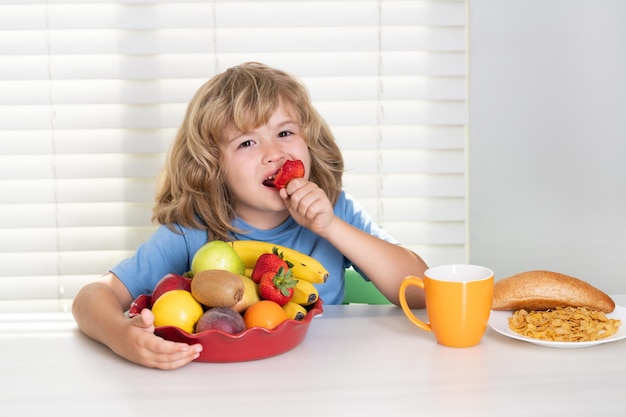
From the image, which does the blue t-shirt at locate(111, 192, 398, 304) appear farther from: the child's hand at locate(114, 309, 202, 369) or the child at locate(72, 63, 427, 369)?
the child's hand at locate(114, 309, 202, 369)

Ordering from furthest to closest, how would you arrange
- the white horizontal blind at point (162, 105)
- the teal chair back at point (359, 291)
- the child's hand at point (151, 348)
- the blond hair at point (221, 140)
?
the white horizontal blind at point (162, 105) < the teal chair back at point (359, 291) < the blond hair at point (221, 140) < the child's hand at point (151, 348)

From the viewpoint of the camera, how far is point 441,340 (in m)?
1.07

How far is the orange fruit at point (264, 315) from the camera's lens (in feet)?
3.34

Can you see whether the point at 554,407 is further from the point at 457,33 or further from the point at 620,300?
the point at 457,33

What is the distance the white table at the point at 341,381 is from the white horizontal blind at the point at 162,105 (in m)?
1.12

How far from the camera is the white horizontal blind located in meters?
2.16

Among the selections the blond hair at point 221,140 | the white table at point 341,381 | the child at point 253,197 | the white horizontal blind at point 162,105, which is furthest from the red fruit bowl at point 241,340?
the white horizontal blind at point 162,105

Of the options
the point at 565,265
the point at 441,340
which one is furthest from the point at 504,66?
the point at 441,340

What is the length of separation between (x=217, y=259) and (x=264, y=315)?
15 cm

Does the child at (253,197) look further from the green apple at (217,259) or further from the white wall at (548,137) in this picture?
the white wall at (548,137)

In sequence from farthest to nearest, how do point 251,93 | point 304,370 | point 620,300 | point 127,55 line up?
point 127,55, point 251,93, point 620,300, point 304,370

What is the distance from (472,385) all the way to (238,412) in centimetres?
29

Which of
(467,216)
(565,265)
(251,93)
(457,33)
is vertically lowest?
(565,265)

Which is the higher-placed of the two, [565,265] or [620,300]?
[620,300]
